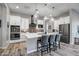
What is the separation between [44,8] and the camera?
409 centimetres

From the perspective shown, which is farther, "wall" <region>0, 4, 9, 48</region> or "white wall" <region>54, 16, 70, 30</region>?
"wall" <region>0, 4, 9, 48</region>

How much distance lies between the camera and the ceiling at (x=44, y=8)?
3.97 meters

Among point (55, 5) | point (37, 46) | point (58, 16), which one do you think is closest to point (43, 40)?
point (37, 46)

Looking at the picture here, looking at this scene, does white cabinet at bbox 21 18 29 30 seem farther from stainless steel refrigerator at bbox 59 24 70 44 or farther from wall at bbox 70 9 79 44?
wall at bbox 70 9 79 44

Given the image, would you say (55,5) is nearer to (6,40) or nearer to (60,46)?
(60,46)

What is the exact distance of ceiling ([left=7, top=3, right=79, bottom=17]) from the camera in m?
3.97

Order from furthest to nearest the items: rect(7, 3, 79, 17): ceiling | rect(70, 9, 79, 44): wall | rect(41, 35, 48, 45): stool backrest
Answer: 1. rect(70, 9, 79, 44): wall
2. rect(41, 35, 48, 45): stool backrest
3. rect(7, 3, 79, 17): ceiling

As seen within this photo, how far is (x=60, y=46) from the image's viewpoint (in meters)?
5.18

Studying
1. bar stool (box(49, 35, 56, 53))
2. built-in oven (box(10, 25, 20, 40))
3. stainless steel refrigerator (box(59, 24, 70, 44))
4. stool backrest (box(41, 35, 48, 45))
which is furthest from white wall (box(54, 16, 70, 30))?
built-in oven (box(10, 25, 20, 40))

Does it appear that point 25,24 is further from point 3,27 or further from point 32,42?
point 3,27

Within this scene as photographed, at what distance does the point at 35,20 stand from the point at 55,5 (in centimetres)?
103

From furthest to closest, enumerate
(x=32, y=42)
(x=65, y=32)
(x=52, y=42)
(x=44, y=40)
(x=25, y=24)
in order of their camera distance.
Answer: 1. (x=65, y=32)
2. (x=52, y=42)
3. (x=32, y=42)
4. (x=25, y=24)
5. (x=44, y=40)

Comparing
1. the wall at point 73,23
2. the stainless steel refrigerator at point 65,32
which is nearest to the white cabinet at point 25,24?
the stainless steel refrigerator at point 65,32

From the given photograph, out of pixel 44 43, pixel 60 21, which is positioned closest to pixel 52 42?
pixel 44 43
